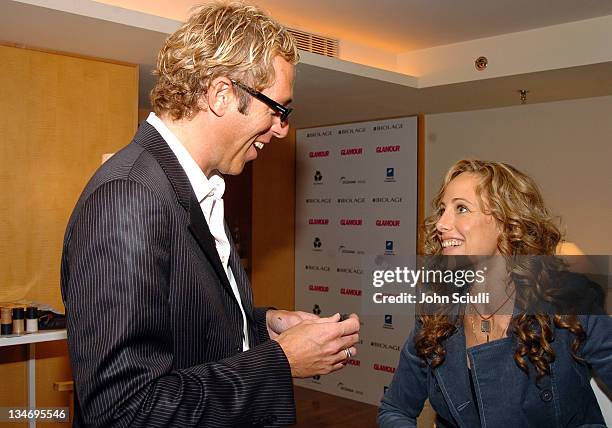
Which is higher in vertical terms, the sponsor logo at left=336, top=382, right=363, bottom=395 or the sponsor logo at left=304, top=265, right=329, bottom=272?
the sponsor logo at left=304, top=265, right=329, bottom=272

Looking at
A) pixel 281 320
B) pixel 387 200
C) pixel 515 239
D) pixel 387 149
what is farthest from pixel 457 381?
pixel 387 149

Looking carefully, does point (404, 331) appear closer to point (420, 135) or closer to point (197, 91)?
point (420, 135)

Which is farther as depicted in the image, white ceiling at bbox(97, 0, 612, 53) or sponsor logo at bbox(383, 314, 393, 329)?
sponsor logo at bbox(383, 314, 393, 329)

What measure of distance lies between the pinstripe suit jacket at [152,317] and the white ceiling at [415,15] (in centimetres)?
284

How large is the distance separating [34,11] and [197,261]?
90.1 inches

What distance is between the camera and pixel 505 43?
435 centimetres

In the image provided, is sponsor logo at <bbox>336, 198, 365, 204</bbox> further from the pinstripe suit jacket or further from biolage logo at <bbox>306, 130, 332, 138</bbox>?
the pinstripe suit jacket

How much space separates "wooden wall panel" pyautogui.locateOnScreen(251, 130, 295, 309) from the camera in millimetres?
6727

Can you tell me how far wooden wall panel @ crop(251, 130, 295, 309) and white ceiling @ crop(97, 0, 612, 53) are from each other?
245cm

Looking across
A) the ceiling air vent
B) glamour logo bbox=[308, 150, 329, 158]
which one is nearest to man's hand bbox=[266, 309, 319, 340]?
the ceiling air vent

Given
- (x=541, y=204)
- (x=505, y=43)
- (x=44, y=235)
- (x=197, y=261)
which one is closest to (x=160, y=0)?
(x=44, y=235)

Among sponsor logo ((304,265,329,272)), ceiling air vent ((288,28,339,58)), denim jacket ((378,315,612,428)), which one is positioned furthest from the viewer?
sponsor logo ((304,265,329,272))

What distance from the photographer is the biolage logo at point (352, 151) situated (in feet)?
20.9

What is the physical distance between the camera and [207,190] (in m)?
1.29
